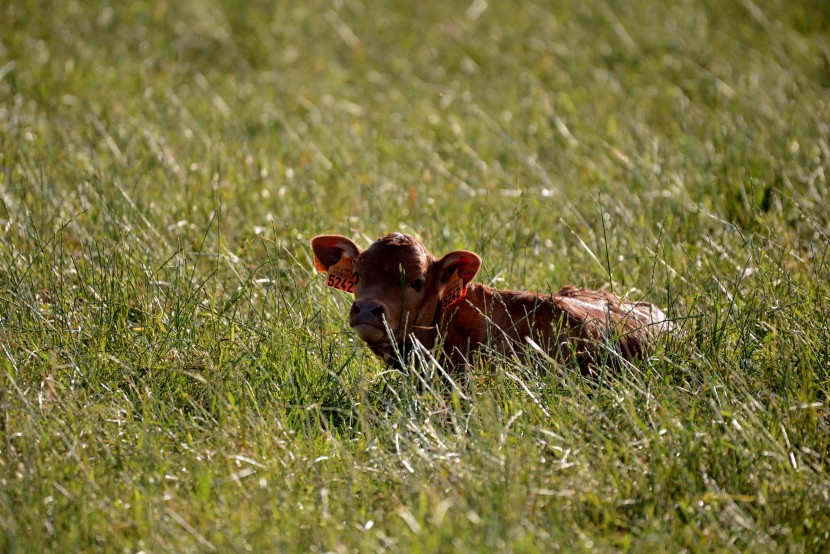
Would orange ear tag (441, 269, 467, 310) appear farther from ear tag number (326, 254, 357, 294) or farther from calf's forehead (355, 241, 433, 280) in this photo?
ear tag number (326, 254, 357, 294)

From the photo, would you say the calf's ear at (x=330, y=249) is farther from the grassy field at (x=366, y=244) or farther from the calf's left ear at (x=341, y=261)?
the grassy field at (x=366, y=244)

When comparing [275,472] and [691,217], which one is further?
[691,217]

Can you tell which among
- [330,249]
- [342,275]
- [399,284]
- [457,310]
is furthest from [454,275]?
[330,249]

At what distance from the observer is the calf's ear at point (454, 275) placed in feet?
17.1

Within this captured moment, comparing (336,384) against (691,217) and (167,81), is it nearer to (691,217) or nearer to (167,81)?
(691,217)

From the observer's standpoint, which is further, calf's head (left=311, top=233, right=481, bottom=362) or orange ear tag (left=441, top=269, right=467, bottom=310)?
orange ear tag (left=441, top=269, right=467, bottom=310)

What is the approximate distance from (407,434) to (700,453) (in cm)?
114

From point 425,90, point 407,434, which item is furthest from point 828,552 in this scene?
point 425,90

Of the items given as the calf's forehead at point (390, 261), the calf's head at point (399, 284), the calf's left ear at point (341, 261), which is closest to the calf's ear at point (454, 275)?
the calf's head at point (399, 284)

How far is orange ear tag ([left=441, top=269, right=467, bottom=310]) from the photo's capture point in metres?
5.26

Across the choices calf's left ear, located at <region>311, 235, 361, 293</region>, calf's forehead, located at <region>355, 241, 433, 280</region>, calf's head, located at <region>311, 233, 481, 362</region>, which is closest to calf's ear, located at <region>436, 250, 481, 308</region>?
calf's head, located at <region>311, 233, 481, 362</region>

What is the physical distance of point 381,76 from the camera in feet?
36.9

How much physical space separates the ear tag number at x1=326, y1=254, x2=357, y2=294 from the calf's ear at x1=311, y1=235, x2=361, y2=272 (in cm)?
4

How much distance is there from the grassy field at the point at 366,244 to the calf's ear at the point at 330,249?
19 centimetres
